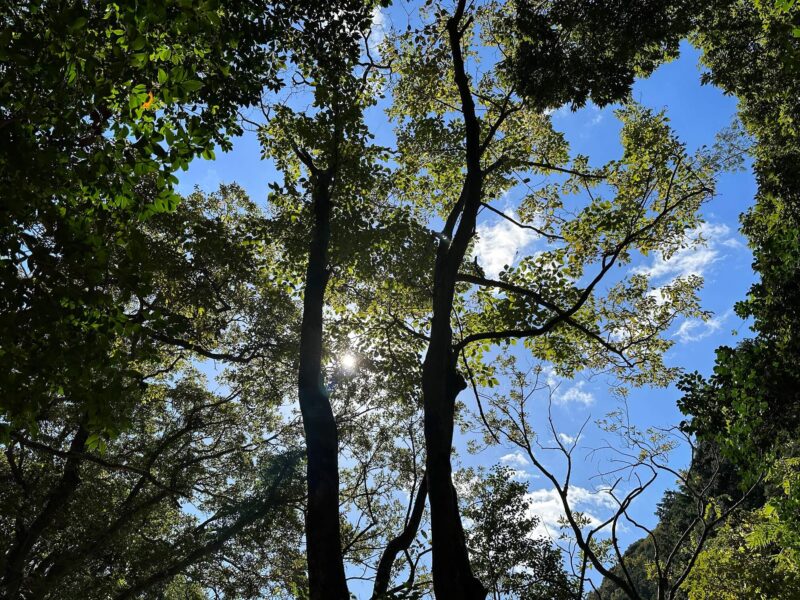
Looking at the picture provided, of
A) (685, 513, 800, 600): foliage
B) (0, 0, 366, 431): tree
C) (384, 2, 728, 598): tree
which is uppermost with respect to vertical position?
(384, 2, 728, 598): tree

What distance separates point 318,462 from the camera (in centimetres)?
563

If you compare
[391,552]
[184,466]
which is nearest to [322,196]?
[391,552]

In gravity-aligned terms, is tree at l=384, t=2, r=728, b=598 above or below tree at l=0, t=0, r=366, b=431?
above

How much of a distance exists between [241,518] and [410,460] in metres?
5.14

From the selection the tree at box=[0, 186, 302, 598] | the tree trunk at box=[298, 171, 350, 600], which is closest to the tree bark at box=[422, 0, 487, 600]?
the tree trunk at box=[298, 171, 350, 600]

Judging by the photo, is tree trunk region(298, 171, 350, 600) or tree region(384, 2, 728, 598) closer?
tree trunk region(298, 171, 350, 600)

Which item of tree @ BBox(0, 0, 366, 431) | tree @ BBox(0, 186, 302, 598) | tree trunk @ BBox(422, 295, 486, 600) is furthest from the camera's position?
tree @ BBox(0, 186, 302, 598)

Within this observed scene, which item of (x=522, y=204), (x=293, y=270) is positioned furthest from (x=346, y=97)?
(x=522, y=204)

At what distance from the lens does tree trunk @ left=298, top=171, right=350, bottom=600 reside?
504 centimetres

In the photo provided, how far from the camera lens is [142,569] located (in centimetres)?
1250

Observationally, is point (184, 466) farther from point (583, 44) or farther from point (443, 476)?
point (583, 44)

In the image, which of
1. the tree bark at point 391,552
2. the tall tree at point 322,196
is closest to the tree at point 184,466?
the tall tree at point 322,196

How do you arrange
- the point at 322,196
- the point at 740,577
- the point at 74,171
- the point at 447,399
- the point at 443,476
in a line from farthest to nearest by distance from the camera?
the point at 740,577
the point at 322,196
the point at 447,399
the point at 443,476
the point at 74,171

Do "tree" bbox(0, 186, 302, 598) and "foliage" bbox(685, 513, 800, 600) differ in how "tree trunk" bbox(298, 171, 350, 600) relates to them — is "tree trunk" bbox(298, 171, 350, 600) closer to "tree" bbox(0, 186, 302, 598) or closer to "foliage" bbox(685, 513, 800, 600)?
"tree" bbox(0, 186, 302, 598)
